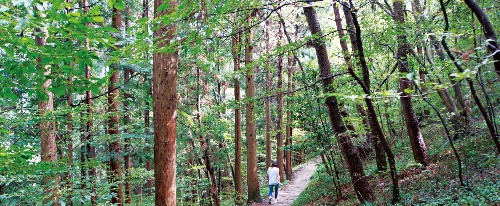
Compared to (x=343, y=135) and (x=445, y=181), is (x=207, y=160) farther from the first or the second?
(x=445, y=181)

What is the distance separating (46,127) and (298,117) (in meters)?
6.52

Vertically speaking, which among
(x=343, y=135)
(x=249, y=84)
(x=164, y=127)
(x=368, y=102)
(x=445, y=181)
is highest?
(x=249, y=84)

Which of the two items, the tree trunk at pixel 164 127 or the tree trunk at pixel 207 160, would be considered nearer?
the tree trunk at pixel 164 127

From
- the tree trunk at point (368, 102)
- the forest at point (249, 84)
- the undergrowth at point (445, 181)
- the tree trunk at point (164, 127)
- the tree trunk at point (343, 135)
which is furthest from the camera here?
the tree trunk at point (343, 135)

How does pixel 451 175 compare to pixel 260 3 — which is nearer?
pixel 260 3

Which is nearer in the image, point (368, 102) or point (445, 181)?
point (368, 102)

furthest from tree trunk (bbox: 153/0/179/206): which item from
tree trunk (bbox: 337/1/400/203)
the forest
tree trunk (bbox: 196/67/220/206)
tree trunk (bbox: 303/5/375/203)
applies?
tree trunk (bbox: 196/67/220/206)

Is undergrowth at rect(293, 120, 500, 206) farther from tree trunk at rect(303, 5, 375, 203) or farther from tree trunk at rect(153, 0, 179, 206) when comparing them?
tree trunk at rect(153, 0, 179, 206)

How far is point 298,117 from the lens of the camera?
8891 millimetres

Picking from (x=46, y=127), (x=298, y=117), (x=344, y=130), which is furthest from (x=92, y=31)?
(x=298, y=117)

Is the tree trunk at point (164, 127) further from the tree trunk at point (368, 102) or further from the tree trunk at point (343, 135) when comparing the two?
the tree trunk at point (343, 135)

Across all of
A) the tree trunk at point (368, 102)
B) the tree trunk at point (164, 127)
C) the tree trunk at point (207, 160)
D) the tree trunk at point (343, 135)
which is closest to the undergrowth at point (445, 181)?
the tree trunk at point (343, 135)

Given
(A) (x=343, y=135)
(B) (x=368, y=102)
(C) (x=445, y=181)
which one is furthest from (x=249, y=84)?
(B) (x=368, y=102)

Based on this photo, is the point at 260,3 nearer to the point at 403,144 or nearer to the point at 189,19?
the point at 189,19
